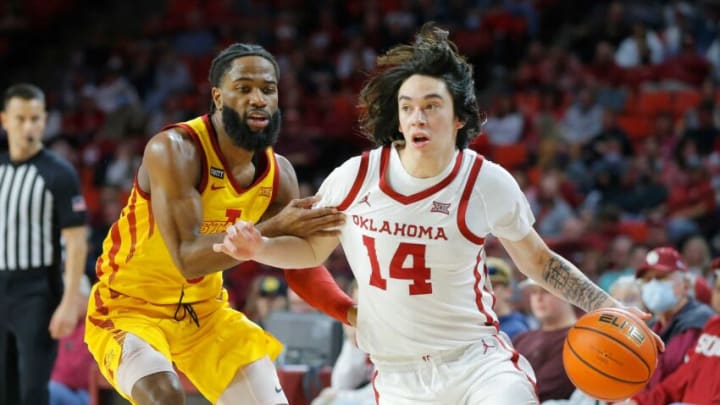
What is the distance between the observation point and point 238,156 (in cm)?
507

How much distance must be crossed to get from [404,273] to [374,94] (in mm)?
778

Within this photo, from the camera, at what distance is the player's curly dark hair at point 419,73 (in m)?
4.43

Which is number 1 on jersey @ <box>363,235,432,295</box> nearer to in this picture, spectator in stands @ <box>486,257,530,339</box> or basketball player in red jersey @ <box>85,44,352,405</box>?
basketball player in red jersey @ <box>85,44,352,405</box>

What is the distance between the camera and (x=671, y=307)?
21.4 feet

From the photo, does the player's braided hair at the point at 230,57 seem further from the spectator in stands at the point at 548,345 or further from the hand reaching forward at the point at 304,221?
the spectator in stands at the point at 548,345

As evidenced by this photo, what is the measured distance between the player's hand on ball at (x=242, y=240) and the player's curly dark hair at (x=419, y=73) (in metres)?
0.68

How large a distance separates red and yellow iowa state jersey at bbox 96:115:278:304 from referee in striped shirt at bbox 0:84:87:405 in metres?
1.74

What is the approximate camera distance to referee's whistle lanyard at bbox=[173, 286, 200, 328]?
5.07m

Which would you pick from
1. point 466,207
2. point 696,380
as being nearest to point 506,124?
point 696,380

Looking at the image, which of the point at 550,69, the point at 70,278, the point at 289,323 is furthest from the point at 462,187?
the point at 550,69

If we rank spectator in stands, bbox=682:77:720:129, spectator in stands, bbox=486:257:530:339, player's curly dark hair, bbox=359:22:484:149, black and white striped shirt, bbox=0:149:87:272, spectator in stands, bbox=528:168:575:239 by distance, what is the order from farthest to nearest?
spectator in stands, bbox=682:77:720:129 → spectator in stands, bbox=528:168:575:239 → spectator in stands, bbox=486:257:530:339 → black and white striped shirt, bbox=0:149:87:272 → player's curly dark hair, bbox=359:22:484:149

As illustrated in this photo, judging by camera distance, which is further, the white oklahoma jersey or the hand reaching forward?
the hand reaching forward

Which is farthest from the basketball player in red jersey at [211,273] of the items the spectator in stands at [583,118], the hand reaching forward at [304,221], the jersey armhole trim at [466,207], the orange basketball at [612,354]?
the spectator in stands at [583,118]

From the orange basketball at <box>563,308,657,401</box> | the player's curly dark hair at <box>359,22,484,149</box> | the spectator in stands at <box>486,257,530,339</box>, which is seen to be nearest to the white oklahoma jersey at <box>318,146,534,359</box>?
the player's curly dark hair at <box>359,22,484,149</box>
